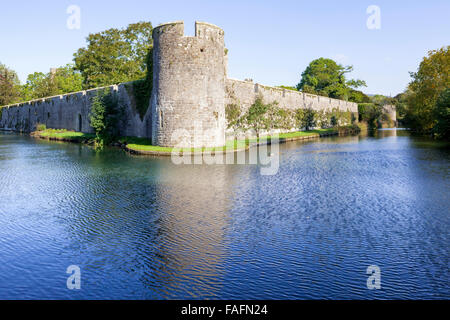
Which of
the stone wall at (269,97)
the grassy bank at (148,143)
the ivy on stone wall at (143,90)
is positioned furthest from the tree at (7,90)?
the stone wall at (269,97)

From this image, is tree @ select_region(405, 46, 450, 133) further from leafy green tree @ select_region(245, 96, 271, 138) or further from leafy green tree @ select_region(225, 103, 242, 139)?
leafy green tree @ select_region(225, 103, 242, 139)

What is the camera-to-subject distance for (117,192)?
398 inches

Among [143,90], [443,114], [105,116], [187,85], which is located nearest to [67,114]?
[105,116]

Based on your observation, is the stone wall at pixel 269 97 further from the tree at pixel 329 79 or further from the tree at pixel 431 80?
the tree at pixel 329 79

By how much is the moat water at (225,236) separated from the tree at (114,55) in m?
37.0

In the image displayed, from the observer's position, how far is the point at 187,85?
19922mm

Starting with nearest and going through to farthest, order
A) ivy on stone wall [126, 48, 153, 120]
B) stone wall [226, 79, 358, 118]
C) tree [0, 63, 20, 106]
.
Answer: ivy on stone wall [126, 48, 153, 120] → stone wall [226, 79, 358, 118] → tree [0, 63, 20, 106]

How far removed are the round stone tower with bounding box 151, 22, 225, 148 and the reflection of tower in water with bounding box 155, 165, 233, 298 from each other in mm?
8279

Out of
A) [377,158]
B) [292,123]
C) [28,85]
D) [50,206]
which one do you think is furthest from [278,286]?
[28,85]

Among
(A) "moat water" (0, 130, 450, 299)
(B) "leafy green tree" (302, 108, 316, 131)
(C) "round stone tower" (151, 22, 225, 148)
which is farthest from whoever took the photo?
(B) "leafy green tree" (302, 108, 316, 131)

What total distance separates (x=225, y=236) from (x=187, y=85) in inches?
575

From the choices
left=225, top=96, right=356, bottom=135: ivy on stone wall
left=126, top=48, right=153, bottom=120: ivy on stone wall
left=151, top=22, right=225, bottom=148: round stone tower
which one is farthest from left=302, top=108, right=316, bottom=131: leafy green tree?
left=151, top=22, right=225, bottom=148: round stone tower

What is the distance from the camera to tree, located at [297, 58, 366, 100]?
70375mm

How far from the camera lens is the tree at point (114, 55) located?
47.2m
